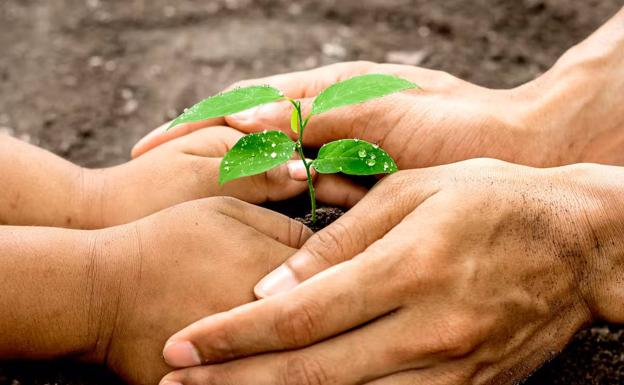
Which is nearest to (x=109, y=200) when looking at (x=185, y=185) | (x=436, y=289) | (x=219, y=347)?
(x=185, y=185)

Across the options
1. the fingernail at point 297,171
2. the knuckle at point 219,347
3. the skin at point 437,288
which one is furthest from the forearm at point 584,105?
the knuckle at point 219,347

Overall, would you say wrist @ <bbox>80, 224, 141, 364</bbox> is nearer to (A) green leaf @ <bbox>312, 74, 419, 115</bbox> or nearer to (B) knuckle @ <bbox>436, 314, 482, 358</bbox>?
(A) green leaf @ <bbox>312, 74, 419, 115</bbox>

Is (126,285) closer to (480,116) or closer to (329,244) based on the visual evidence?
(329,244)

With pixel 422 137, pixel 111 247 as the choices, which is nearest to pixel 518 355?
pixel 422 137

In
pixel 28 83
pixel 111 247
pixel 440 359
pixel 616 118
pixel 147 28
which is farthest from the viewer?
pixel 147 28

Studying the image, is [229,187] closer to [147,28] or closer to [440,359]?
[440,359]
